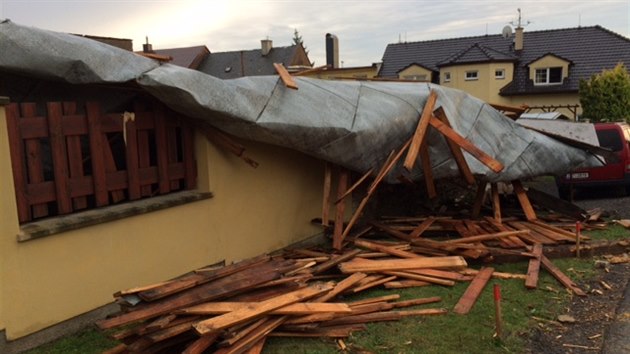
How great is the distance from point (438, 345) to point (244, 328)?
6.17ft

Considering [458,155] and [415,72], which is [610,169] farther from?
[415,72]

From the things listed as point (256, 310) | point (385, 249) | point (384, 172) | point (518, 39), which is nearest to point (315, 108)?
point (384, 172)

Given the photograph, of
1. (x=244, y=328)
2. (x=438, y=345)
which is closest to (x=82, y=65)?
(x=244, y=328)

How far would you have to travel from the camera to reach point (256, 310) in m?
4.44

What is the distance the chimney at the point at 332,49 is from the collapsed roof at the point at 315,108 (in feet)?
90.9

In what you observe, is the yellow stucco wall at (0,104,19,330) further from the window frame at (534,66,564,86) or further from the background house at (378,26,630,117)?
the window frame at (534,66,564,86)

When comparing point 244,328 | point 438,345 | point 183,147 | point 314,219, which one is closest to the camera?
point 244,328

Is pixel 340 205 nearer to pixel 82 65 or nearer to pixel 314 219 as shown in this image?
pixel 314 219

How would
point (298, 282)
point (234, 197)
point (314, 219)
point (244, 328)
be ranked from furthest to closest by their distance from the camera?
Result: 1. point (314, 219)
2. point (234, 197)
3. point (298, 282)
4. point (244, 328)

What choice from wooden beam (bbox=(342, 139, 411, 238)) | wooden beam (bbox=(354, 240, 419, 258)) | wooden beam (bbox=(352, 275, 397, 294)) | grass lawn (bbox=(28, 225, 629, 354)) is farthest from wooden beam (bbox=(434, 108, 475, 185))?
wooden beam (bbox=(352, 275, 397, 294))

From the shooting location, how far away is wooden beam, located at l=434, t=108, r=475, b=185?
782 centimetres

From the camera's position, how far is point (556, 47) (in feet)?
109

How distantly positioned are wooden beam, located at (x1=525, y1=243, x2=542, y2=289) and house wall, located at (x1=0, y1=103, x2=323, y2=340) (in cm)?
357

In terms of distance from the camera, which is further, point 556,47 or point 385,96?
point 556,47
